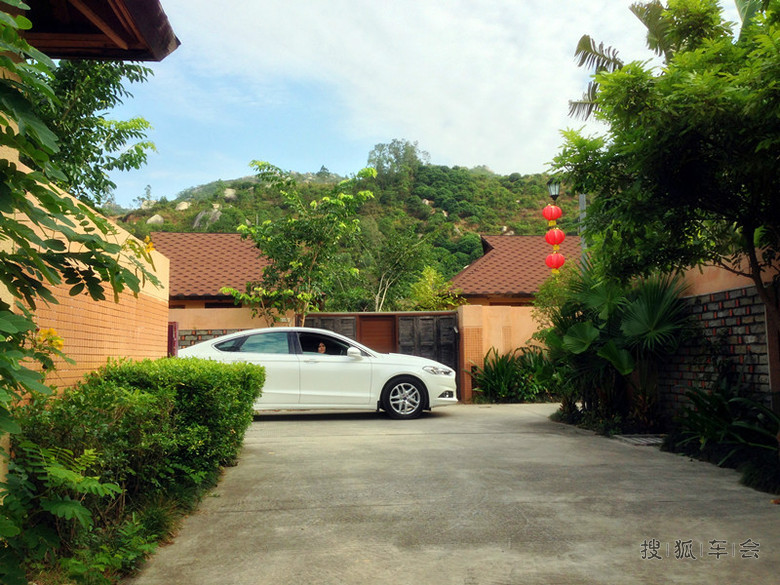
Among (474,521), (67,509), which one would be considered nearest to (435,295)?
(474,521)

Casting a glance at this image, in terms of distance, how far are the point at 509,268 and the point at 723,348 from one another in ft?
48.9

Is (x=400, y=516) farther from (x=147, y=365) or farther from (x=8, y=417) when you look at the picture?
(x=8, y=417)

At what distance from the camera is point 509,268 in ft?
74.9

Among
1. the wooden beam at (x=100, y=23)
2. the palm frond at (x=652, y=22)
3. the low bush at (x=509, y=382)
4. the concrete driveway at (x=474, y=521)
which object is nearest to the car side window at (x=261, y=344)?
the concrete driveway at (x=474, y=521)

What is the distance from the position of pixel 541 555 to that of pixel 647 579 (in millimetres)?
616

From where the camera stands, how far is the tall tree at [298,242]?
14.6 m

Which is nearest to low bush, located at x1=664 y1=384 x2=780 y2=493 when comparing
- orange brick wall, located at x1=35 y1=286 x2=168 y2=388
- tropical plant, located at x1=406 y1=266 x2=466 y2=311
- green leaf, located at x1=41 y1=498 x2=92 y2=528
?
green leaf, located at x1=41 y1=498 x2=92 y2=528

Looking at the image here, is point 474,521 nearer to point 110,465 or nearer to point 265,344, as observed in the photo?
point 110,465

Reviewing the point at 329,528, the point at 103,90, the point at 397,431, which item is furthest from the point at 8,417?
the point at 103,90

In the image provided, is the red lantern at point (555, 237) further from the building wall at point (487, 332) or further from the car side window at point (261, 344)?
the car side window at point (261, 344)

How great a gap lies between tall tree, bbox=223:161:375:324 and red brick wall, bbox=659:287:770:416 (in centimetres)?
765

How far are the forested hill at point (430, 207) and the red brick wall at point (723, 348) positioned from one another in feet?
84.8

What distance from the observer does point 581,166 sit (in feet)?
21.5

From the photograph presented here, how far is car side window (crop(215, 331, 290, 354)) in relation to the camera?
11.2 meters
